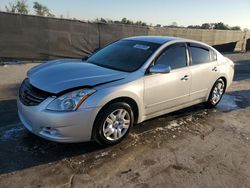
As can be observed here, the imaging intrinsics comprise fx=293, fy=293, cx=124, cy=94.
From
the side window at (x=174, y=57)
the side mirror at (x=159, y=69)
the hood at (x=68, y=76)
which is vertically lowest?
the hood at (x=68, y=76)

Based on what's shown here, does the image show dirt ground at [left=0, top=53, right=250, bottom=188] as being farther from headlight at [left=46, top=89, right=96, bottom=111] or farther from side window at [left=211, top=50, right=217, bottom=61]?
side window at [left=211, top=50, right=217, bottom=61]

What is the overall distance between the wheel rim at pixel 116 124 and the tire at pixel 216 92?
2.52 metres

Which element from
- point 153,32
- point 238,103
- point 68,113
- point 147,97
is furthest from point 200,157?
point 153,32

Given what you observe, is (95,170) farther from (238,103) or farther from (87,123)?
(238,103)

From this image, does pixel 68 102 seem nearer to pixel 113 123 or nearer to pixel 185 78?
pixel 113 123

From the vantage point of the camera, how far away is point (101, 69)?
4.47 metres

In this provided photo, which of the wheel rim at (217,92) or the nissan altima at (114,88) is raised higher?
the nissan altima at (114,88)

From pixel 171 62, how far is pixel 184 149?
1.49 metres

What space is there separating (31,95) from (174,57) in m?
2.46

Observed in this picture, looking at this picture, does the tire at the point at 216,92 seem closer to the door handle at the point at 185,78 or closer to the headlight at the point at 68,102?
the door handle at the point at 185,78

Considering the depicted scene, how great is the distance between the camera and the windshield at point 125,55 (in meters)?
4.63

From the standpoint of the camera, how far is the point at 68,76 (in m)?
4.05

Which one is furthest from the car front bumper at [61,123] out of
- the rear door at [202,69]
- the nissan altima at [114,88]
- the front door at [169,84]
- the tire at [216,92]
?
the tire at [216,92]

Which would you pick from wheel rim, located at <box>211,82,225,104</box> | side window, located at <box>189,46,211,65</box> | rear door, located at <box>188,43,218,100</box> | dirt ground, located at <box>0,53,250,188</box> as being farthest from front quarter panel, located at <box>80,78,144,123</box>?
wheel rim, located at <box>211,82,225,104</box>
